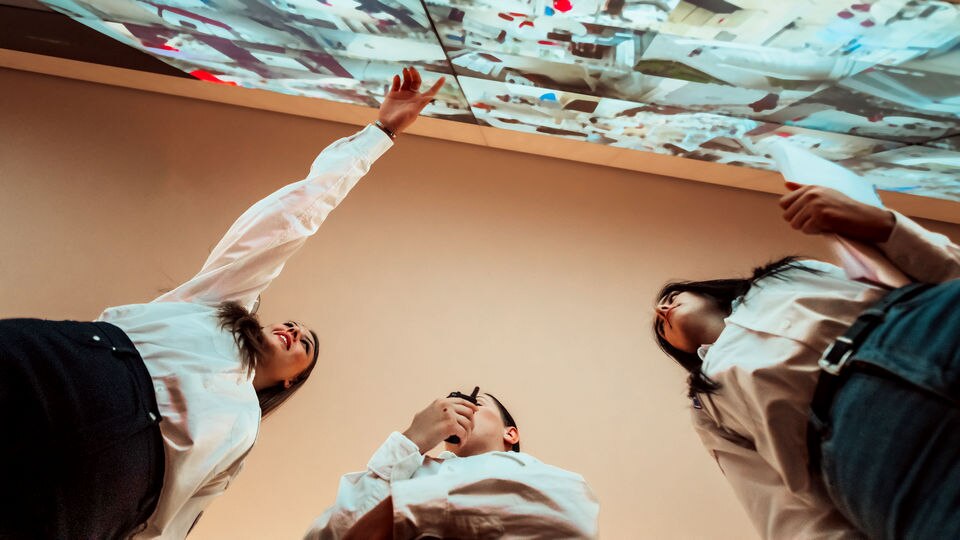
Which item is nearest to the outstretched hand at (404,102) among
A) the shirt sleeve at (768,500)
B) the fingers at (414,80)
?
the fingers at (414,80)

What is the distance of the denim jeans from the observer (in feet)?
2.57

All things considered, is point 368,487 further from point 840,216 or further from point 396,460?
point 840,216

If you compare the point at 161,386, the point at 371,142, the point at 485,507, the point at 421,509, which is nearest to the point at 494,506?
the point at 485,507

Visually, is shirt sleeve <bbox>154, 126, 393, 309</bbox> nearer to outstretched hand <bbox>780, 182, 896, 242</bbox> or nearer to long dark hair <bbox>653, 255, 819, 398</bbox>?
long dark hair <bbox>653, 255, 819, 398</bbox>

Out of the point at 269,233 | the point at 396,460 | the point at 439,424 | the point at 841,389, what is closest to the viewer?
the point at 841,389

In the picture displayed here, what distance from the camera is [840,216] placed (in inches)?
38.9

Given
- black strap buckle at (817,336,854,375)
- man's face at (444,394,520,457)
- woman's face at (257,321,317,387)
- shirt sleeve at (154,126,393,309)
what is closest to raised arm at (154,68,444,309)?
shirt sleeve at (154,126,393,309)

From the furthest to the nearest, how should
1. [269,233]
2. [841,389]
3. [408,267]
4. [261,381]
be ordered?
1. [408,267]
2. [261,381]
3. [269,233]
4. [841,389]

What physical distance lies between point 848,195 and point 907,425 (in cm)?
46

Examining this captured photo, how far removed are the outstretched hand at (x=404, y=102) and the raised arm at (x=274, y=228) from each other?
0.11ft

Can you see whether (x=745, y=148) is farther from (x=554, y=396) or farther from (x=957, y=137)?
(x=554, y=396)

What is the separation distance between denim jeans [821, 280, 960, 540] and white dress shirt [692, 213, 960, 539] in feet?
0.28

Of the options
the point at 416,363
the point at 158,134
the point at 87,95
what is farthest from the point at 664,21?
the point at 87,95

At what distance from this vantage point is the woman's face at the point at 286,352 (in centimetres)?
150
